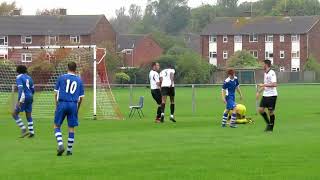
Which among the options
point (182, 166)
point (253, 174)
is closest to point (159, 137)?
point (182, 166)

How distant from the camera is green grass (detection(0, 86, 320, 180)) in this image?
13.9 m

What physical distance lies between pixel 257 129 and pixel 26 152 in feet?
29.0

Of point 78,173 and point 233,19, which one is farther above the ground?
point 233,19

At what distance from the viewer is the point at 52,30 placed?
111 metres

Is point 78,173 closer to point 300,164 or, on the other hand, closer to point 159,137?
point 300,164

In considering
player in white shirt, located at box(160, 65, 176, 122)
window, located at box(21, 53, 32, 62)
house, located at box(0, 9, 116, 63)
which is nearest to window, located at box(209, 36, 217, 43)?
house, located at box(0, 9, 116, 63)

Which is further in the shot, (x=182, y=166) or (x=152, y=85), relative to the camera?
(x=152, y=85)

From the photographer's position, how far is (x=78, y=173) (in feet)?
46.1

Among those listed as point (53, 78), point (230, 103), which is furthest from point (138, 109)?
point (53, 78)

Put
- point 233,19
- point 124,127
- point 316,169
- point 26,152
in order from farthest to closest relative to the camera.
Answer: point 233,19, point 124,127, point 26,152, point 316,169

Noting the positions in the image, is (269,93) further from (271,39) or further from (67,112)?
(271,39)

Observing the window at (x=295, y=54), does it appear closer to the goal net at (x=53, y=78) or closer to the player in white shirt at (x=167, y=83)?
the goal net at (x=53, y=78)

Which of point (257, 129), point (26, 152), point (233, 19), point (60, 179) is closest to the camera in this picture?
point (60, 179)

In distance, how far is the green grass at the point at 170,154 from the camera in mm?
13906
